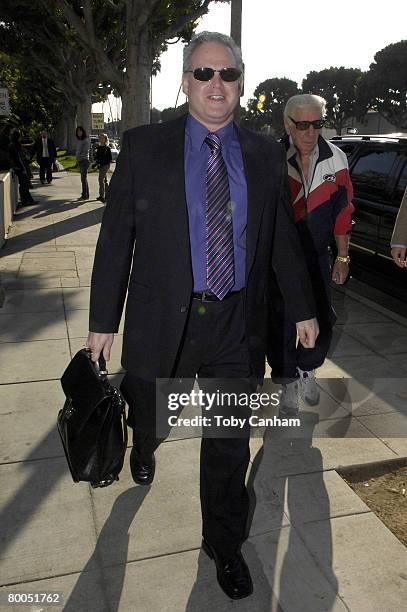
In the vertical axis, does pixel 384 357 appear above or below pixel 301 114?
below

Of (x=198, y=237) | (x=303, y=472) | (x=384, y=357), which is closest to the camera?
(x=198, y=237)

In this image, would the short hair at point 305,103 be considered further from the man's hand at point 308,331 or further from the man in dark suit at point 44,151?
the man in dark suit at point 44,151

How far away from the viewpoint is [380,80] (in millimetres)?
67625

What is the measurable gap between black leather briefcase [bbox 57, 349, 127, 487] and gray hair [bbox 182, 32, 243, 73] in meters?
1.35

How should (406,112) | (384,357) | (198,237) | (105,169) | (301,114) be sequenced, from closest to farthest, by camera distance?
(198,237) < (301,114) < (384,357) < (105,169) < (406,112)

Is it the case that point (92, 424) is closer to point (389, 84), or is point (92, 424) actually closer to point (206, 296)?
point (206, 296)

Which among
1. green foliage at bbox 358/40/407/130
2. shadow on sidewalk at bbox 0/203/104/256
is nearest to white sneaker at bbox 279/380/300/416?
shadow on sidewalk at bbox 0/203/104/256

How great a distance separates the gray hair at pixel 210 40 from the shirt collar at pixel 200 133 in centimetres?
23

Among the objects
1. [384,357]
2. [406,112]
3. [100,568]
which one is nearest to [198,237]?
[100,568]

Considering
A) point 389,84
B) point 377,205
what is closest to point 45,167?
point 377,205

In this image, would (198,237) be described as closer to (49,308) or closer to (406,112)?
(49,308)

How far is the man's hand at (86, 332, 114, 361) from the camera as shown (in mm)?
2532

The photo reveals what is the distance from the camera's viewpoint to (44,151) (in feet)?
66.1

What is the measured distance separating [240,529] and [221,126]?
5.74 feet
